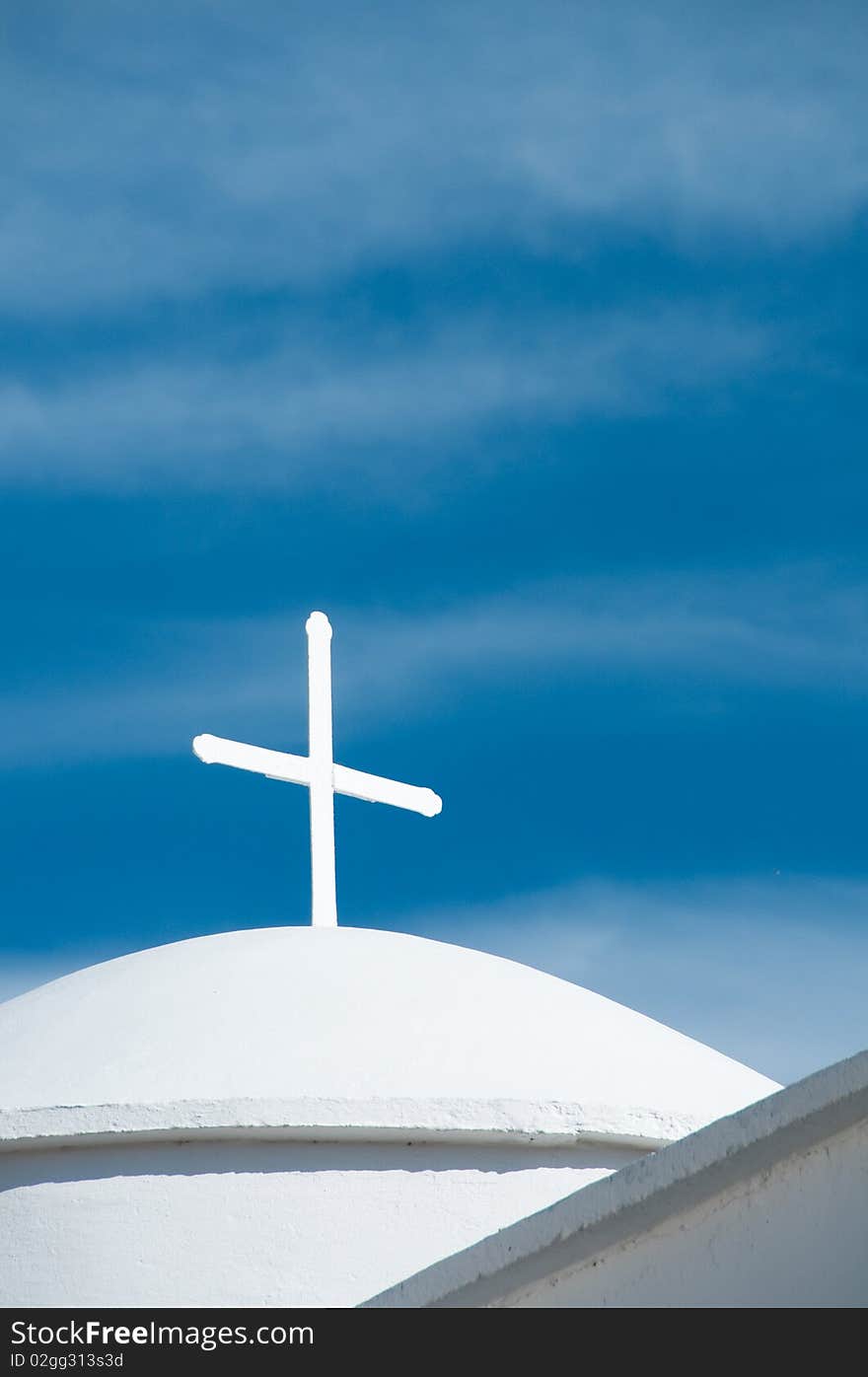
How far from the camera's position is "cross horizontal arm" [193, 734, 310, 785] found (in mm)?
9719

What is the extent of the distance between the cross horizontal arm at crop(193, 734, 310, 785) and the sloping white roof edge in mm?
4808

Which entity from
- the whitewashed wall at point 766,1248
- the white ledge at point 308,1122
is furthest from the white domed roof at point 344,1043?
the whitewashed wall at point 766,1248

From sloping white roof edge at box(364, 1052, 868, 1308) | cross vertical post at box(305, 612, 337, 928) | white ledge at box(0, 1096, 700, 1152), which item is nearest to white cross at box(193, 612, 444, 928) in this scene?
cross vertical post at box(305, 612, 337, 928)

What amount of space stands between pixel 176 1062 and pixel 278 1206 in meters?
0.71

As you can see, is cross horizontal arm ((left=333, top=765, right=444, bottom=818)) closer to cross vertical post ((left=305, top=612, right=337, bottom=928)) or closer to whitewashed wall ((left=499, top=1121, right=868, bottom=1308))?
cross vertical post ((left=305, top=612, right=337, bottom=928))

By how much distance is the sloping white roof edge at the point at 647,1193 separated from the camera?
426 centimetres

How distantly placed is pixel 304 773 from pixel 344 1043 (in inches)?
112

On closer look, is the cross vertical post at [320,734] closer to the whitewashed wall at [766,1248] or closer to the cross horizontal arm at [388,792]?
the cross horizontal arm at [388,792]

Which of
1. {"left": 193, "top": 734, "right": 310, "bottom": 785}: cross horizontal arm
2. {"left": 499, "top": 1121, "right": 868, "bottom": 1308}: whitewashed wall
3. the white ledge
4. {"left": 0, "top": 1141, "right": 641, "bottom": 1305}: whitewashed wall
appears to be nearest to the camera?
{"left": 499, "top": 1121, "right": 868, "bottom": 1308}: whitewashed wall

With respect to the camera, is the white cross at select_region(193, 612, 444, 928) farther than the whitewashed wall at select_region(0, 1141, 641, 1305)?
Yes

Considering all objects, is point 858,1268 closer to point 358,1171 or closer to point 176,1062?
point 358,1171

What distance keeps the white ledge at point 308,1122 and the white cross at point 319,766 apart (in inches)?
104

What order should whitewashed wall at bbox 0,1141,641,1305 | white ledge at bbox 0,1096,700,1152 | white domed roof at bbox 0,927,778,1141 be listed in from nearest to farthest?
whitewashed wall at bbox 0,1141,641,1305 → white ledge at bbox 0,1096,700,1152 → white domed roof at bbox 0,927,778,1141
